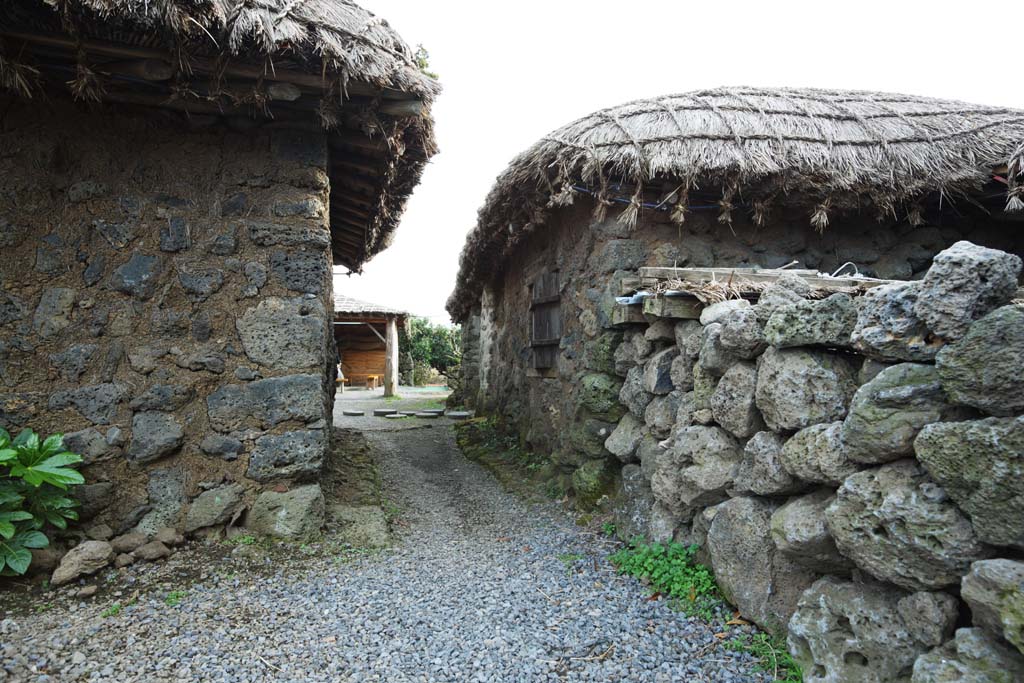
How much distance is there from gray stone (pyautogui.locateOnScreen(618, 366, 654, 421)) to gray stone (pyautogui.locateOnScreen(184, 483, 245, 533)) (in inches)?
87.1

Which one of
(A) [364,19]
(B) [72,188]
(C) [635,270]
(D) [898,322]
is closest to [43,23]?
(B) [72,188]

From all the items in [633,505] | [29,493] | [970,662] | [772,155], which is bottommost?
[633,505]

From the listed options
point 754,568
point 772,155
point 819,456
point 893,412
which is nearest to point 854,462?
point 819,456

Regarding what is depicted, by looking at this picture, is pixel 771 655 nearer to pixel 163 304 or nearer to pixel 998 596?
pixel 998 596

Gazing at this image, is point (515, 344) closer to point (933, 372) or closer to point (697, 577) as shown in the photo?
point (697, 577)

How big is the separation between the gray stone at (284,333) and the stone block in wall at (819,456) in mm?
2366

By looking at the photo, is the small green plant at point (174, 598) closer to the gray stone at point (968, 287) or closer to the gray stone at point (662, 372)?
the gray stone at point (662, 372)

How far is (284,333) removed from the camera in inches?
120

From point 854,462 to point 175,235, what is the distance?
3242mm

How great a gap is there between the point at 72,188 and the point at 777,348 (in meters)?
3.42

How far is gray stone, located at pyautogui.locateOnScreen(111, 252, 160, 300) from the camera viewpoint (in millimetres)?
2875

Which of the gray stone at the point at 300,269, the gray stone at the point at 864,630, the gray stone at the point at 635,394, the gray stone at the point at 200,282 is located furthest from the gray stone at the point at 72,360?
the gray stone at the point at 864,630

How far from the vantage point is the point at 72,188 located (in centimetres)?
285

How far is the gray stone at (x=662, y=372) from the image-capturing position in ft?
9.84
